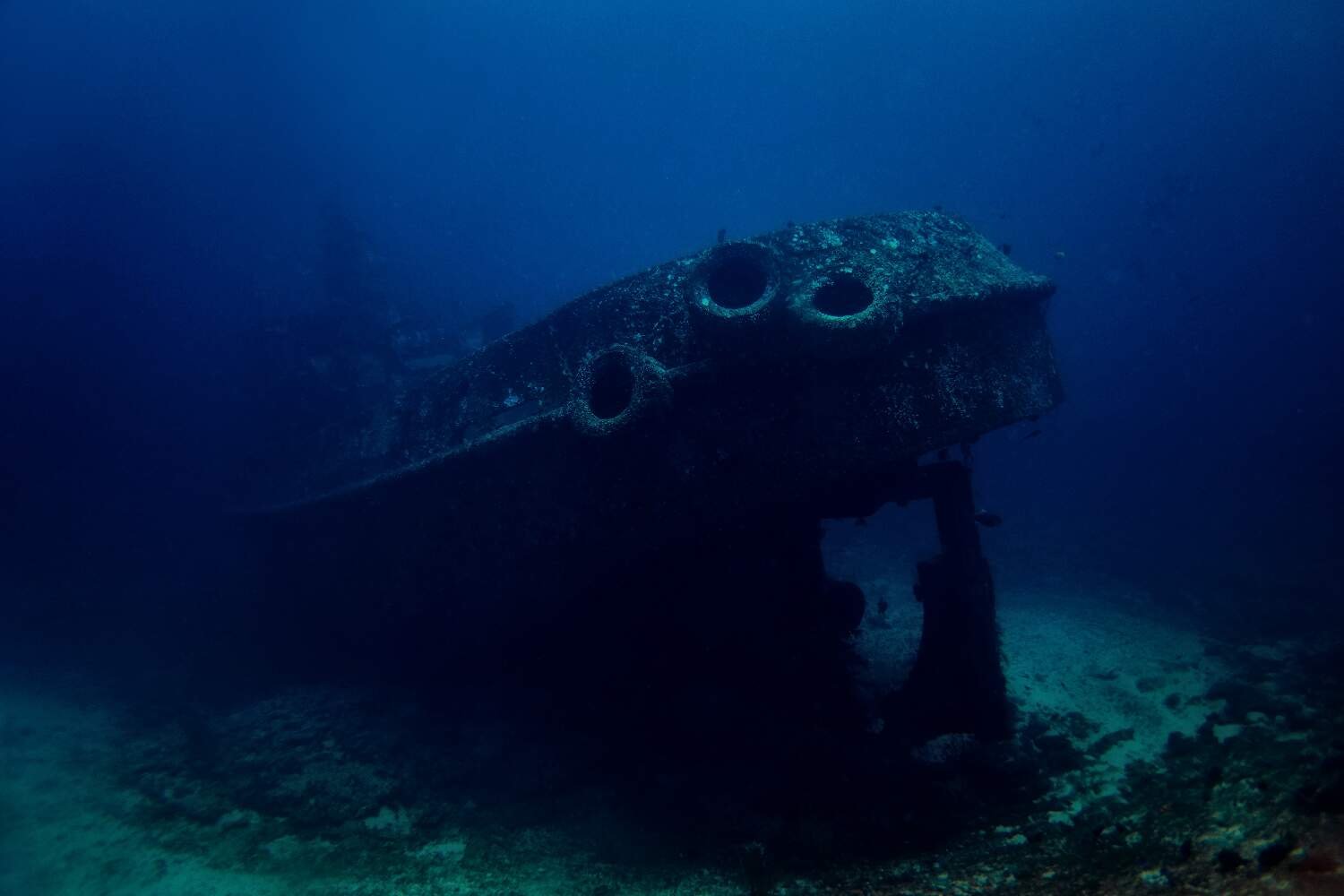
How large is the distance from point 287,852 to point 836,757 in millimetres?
4482

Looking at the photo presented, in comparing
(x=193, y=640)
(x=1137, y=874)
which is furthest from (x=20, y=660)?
(x=1137, y=874)

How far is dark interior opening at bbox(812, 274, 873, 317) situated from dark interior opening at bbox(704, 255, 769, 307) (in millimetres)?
493

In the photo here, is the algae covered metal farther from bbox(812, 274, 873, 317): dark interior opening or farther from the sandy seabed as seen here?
the sandy seabed

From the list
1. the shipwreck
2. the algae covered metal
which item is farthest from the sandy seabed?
the algae covered metal

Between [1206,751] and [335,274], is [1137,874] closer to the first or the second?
[1206,751]

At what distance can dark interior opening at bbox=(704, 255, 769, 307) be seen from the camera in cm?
490

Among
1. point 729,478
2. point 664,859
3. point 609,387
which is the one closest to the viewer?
point 664,859

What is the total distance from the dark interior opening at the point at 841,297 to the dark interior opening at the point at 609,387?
1608 millimetres

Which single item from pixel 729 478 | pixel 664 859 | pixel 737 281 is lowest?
pixel 664 859

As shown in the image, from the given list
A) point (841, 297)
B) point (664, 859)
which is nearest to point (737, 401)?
point (841, 297)

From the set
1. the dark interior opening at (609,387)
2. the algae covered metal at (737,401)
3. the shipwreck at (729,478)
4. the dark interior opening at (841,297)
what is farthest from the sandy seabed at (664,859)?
the dark interior opening at (841,297)

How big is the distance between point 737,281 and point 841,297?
2.83 ft

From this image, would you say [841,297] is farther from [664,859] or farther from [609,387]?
[664,859]

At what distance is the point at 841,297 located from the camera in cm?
498
